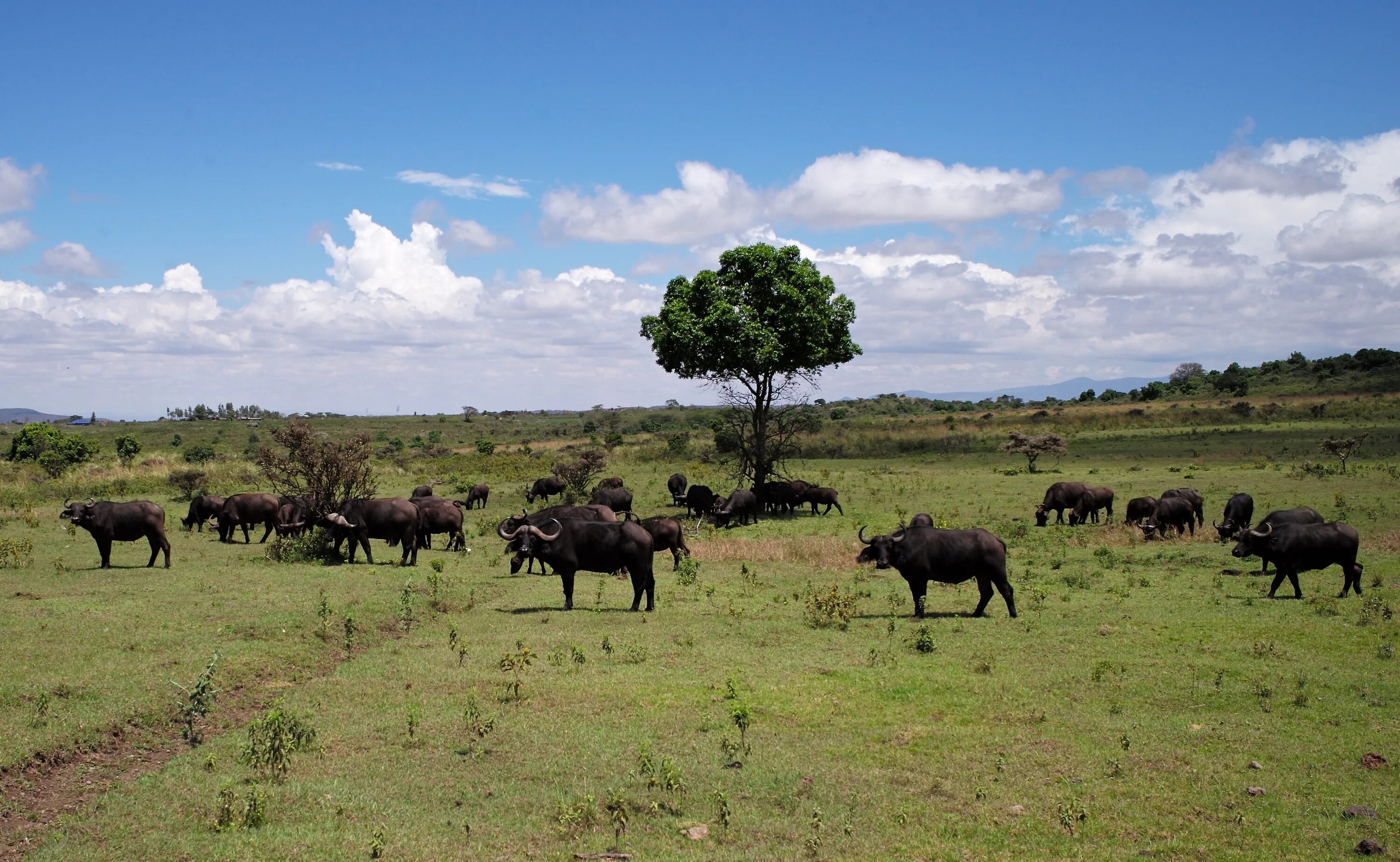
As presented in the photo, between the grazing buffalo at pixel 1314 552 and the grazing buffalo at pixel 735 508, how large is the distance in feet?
59.4

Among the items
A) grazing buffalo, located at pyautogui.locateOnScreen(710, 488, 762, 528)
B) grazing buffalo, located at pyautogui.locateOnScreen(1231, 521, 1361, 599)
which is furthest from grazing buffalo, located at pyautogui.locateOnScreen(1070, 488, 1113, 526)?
grazing buffalo, located at pyautogui.locateOnScreen(1231, 521, 1361, 599)

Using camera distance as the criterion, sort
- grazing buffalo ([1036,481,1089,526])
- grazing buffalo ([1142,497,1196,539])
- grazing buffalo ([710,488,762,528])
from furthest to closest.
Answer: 1. grazing buffalo ([710,488,762,528])
2. grazing buffalo ([1036,481,1089,526])
3. grazing buffalo ([1142,497,1196,539])

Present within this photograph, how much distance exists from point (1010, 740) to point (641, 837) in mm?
4306

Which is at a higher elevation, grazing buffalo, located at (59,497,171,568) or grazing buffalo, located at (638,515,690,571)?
grazing buffalo, located at (59,497,171,568)

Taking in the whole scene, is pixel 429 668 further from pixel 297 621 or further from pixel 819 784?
pixel 819 784

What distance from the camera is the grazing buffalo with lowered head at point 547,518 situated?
66.9ft

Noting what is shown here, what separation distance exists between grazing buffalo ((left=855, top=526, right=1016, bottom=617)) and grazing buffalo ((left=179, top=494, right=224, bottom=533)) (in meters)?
20.3

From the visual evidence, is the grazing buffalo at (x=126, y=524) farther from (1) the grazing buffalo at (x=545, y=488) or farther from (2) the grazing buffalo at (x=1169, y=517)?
(2) the grazing buffalo at (x=1169, y=517)

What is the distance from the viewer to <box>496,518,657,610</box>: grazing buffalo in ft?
55.3

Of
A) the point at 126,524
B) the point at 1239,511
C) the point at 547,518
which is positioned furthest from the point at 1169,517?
the point at 126,524

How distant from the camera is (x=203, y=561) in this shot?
2230 centimetres

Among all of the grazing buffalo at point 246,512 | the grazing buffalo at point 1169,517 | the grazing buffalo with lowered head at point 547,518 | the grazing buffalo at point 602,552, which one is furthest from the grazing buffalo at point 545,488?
the grazing buffalo at point 1169,517

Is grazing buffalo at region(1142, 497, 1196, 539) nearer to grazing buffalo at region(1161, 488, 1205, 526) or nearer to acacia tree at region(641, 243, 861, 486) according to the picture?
grazing buffalo at region(1161, 488, 1205, 526)

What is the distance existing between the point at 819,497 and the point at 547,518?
16716 millimetres
